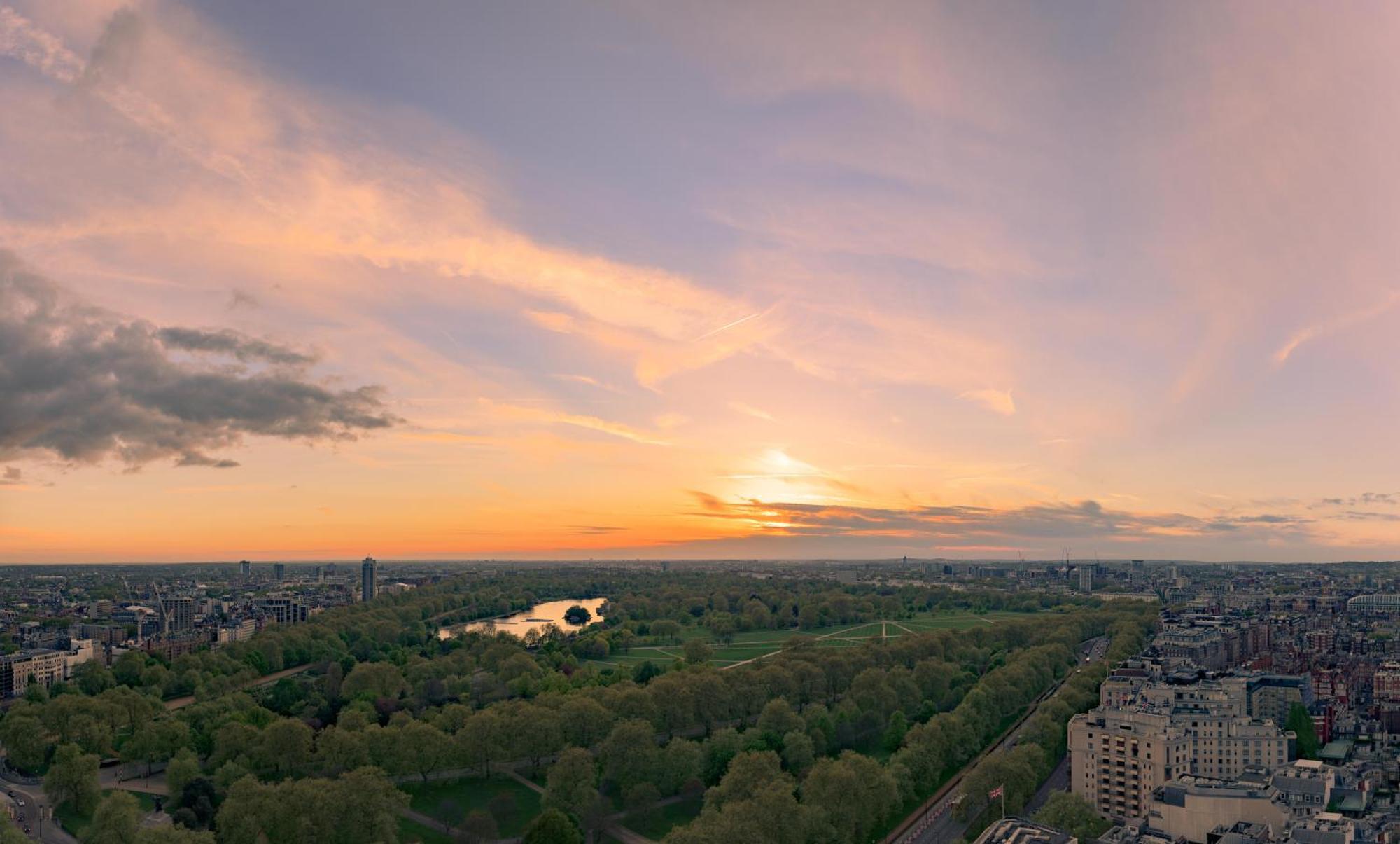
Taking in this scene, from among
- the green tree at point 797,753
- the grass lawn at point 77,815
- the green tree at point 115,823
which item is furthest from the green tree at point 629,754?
the grass lawn at point 77,815

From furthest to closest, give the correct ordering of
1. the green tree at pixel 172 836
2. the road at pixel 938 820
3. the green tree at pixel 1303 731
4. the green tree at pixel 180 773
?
the green tree at pixel 1303 731
the green tree at pixel 180 773
the road at pixel 938 820
the green tree at pixel 172 836

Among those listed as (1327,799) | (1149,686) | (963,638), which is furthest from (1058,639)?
(1327,799)

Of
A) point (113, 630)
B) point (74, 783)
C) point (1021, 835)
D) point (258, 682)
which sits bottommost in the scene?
point (258, 682)

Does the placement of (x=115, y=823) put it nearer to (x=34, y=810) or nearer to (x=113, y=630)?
(x=34, y=810)

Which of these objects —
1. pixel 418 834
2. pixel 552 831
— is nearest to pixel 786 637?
pixel 418 834

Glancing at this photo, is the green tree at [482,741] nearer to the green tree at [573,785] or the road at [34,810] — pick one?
the green tree at [573,785]

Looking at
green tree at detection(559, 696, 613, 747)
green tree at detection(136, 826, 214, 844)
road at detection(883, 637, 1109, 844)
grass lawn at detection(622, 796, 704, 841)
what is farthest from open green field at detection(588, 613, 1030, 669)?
green tree at detection(136, 826, 214, 844)
